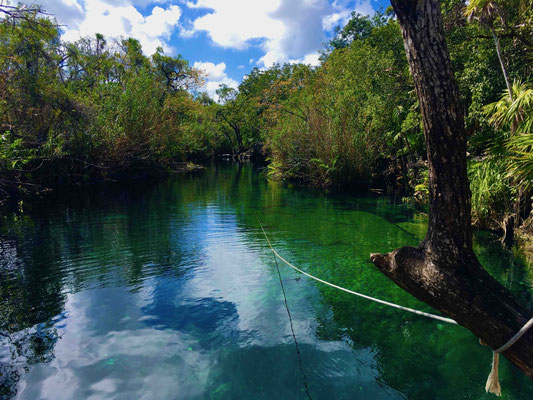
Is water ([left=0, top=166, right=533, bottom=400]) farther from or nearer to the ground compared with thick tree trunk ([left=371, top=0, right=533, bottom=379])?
nearer to the ground

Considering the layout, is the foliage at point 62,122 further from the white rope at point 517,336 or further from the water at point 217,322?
the white rope at point 517,336

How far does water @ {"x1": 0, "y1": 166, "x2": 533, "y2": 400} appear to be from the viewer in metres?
3.17

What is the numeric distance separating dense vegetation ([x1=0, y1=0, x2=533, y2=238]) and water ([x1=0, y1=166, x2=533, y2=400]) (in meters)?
2.95

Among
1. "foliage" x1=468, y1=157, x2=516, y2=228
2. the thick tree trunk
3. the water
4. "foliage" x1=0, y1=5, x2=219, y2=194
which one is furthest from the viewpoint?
"foliage" x1=0, y1=5, x2=219, y2=194

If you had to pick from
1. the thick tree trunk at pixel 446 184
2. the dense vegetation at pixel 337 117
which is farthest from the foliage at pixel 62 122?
the thick tree trunk at pixel 446 184

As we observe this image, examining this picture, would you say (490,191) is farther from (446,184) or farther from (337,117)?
(337,117)

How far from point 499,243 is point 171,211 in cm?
931

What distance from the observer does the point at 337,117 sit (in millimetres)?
15977

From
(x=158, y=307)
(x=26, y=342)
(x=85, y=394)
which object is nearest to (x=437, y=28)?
(x=85, y=394)

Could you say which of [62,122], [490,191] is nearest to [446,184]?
[490,191]

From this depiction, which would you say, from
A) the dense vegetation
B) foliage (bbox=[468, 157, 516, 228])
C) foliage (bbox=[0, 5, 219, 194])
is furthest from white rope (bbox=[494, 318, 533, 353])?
foliage (bbox=[0, 5, 219, 194])

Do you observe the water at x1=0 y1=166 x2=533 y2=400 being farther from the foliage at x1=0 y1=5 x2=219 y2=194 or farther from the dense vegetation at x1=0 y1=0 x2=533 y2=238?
the foliage at x1=0 y1=5 x2=219 y2=194

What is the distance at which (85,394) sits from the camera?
305 cm

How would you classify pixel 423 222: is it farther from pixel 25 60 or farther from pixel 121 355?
pixel 25 60
